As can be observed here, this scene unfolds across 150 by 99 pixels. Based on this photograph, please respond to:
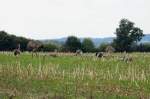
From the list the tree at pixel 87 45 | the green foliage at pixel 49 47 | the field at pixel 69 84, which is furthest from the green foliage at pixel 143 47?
the field at pixel 69 84

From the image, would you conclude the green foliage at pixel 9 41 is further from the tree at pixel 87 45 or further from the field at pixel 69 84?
the field at pixel 69 84

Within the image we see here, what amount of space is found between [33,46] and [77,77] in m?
25.2

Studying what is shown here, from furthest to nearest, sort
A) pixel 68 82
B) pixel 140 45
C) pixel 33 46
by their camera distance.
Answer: pixel 140 45
pixel 33 46
pixel 68 82

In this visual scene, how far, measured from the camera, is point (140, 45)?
8556 centimetres

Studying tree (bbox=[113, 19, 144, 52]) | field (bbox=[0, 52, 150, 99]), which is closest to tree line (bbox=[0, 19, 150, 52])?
tree (bbox=[113, 19, 144, 52])

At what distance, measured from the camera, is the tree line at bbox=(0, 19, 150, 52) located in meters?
75.9

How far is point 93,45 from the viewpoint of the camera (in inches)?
3374

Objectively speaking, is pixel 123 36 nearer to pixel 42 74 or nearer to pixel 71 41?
pixel 71 41

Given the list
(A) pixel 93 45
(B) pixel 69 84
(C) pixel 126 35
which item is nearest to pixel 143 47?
(C) pixel 126 35

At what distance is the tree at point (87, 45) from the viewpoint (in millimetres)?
80512

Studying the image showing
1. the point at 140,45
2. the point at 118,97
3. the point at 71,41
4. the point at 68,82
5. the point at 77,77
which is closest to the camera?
the point at 118,97

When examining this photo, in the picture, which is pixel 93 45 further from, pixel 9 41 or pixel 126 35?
Answer: pixel 9 41

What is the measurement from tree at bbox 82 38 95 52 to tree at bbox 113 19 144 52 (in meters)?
4.04

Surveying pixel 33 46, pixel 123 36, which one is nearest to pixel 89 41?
pixel 123 36
